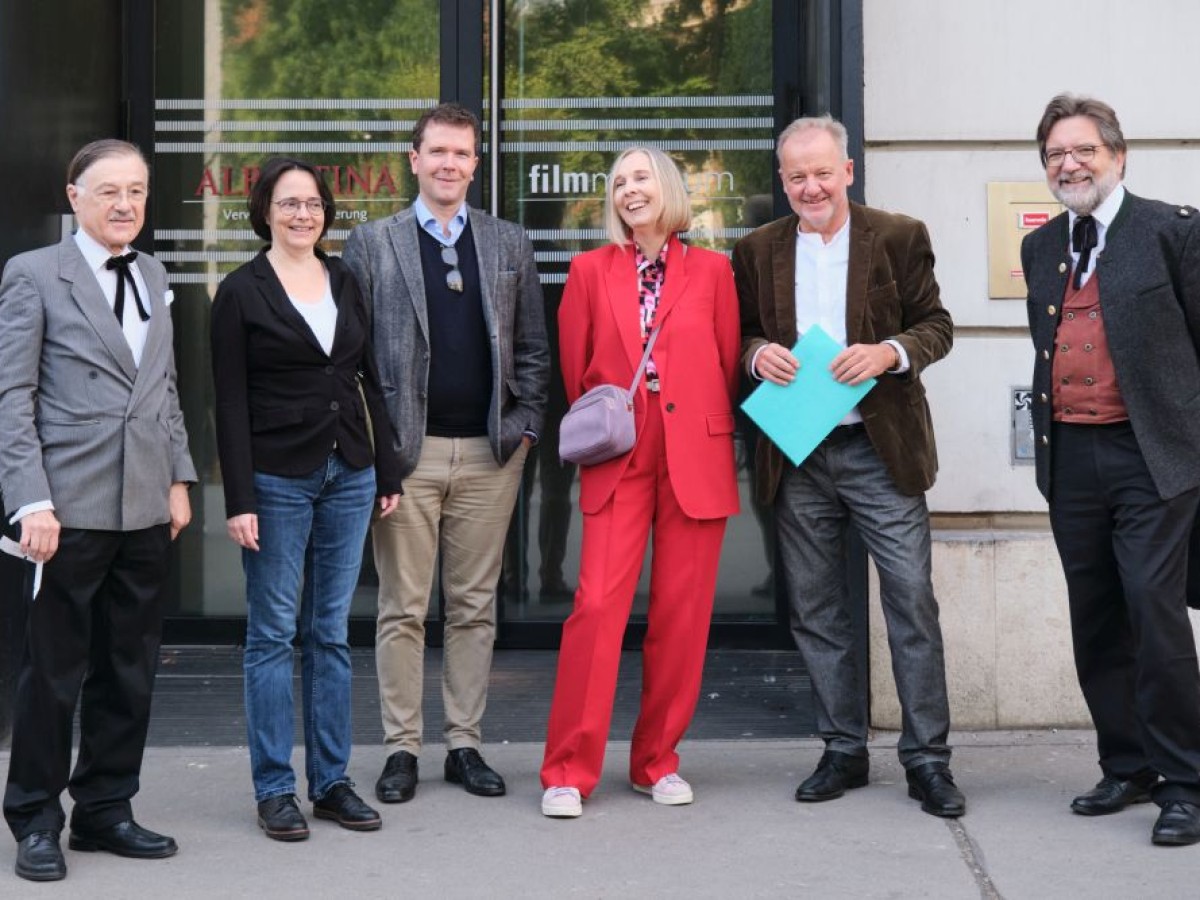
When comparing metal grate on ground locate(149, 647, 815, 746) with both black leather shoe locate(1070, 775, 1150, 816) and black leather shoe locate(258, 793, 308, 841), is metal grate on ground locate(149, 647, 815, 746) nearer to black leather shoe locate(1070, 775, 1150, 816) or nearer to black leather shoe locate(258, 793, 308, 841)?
black leather shoe locate(258, 793, 308, 841)

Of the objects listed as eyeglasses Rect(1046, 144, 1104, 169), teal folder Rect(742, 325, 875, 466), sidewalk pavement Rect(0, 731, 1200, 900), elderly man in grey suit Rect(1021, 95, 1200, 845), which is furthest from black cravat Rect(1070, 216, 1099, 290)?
sidewalk pavement Rect(0, 731, 1200, 900)

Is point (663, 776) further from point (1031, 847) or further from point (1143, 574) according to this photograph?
point (1143, 574)

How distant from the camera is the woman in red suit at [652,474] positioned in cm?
504

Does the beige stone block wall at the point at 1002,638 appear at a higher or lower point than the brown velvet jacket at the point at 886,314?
lower

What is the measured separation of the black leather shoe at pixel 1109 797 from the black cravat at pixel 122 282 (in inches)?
123

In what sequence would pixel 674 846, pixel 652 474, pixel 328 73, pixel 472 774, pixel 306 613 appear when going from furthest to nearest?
pixel 328 73, pixel 472 774, pixel 652 474, pixel 306 613, pixel 674 846

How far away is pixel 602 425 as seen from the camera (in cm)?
489

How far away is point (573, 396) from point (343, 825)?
1.52 meters

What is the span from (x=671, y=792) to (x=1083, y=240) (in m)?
2.12

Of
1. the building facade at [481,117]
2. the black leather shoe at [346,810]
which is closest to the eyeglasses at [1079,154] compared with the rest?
the building facade at [481,117]

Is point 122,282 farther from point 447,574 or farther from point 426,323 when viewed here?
point 447,574

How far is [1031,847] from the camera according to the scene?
465 cm

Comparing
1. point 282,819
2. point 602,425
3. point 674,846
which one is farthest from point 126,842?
point 602,425

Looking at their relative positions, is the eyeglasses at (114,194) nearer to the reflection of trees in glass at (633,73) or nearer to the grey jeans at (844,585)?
the grey jeans at (844,585)
